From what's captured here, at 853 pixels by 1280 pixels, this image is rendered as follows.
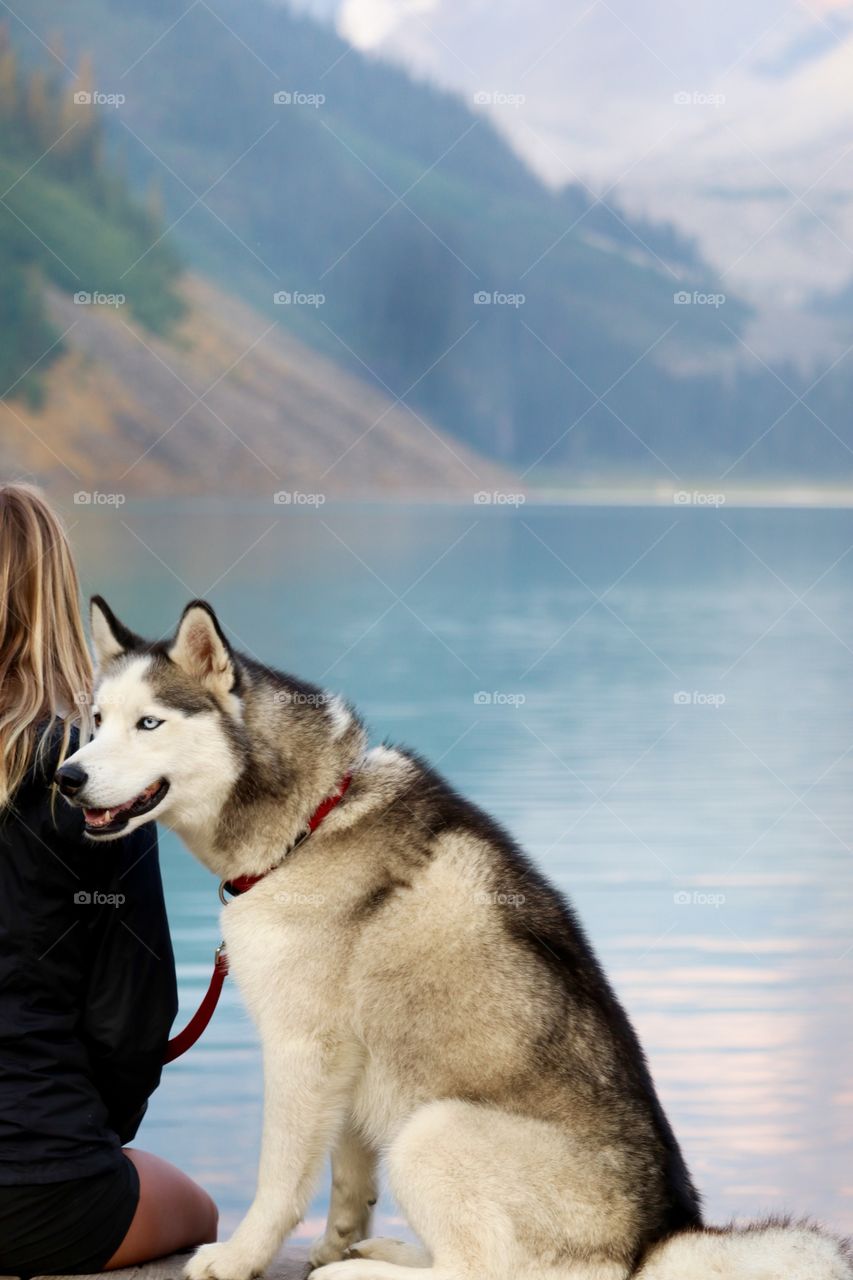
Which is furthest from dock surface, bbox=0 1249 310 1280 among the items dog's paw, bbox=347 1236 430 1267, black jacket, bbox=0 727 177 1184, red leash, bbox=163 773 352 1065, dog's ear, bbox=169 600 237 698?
dog's ear, bbox=169 600 237 698

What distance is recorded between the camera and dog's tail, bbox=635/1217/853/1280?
115 inches

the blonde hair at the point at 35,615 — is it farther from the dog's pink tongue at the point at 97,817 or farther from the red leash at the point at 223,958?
the red leash at the point at 223,958

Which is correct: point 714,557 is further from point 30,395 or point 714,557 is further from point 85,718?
point 85,718

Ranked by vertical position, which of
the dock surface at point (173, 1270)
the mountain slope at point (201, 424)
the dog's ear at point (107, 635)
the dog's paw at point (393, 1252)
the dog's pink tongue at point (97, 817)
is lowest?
the dock surface at point (173, 1270)

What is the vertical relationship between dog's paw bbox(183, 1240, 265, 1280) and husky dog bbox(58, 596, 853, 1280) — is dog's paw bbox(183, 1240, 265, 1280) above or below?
below

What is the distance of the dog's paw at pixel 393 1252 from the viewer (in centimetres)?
347

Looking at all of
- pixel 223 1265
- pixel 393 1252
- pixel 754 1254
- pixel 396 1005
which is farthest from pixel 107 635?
pixel 754 1254

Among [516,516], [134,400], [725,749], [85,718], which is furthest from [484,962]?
[516,516]

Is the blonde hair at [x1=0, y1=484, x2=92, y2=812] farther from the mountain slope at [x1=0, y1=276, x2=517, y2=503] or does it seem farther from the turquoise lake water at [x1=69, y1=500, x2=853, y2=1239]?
the mountain slope at [x1=0, y1=276, x2=517, y2=503]

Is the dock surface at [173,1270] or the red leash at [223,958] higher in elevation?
the red leash at [223,958]

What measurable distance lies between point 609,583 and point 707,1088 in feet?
73.3

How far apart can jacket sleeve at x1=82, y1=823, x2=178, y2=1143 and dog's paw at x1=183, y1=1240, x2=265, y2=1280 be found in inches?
15.7

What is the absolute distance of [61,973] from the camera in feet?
11.0

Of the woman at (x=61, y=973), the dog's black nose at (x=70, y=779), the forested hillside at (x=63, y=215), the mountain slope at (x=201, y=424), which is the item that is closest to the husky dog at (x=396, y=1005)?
the dog's black nose at (x=70, y=779)
